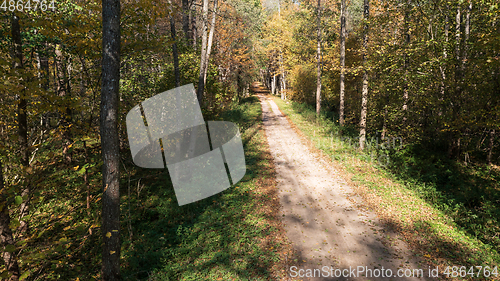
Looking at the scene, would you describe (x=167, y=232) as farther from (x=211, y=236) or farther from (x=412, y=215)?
(x=412, y=215)

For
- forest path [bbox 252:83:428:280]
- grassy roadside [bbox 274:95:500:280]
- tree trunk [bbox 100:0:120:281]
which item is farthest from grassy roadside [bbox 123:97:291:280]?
grassy roadside [bbox 274:95:500:280]

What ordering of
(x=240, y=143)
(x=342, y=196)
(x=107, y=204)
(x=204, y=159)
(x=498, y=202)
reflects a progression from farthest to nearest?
1. (x=240, y=143)
2. (x=204, y=159)
3. (x=342, y=196)
4. (x=498, y=202)
5. (x=107, y=204)

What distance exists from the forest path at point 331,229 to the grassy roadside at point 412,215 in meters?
0.50

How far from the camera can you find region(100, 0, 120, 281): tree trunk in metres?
4.98

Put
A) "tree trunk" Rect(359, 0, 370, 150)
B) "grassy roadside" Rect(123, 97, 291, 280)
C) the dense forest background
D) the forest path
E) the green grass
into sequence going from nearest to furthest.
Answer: the dense forest background
the green grass
the forest path
"grassy roadside" Rect(123, 97, 291, 280)
"tree trunk" Rect(359, 0, 370, 150)

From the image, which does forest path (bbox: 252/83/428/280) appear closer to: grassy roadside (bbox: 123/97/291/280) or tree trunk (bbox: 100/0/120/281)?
grassy roadside (bbox: 123/97/291/280)

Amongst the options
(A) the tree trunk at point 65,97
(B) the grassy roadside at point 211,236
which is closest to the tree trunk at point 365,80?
(B) the grassy roadside at point 211,236

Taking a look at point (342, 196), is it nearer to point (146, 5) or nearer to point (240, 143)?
point (240, 143)

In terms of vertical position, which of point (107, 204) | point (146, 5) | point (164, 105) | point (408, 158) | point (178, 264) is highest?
point (146, 5)

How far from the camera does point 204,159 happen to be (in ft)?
42.0

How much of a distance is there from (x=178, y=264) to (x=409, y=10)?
1442 cm

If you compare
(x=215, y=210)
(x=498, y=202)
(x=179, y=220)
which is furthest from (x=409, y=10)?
(x=179, y=220)

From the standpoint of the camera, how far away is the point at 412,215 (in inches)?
321

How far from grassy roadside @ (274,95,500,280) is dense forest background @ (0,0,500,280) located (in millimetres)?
627
